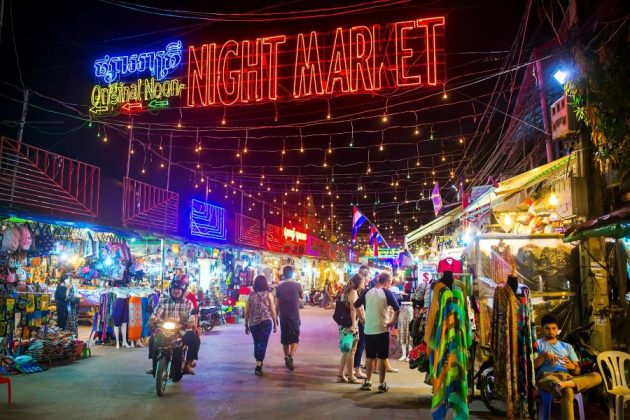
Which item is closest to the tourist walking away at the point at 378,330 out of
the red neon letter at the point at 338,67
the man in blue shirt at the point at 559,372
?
the man in blue shirt at the point at 559,372

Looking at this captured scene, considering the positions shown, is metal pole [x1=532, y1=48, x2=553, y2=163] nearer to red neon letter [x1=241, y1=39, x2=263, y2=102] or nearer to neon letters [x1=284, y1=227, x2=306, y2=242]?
red neon letter [x1=241, y1=39, x2=263, y2=102]

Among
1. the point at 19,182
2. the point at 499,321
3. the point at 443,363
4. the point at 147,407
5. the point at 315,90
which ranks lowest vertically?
the point at 147,407

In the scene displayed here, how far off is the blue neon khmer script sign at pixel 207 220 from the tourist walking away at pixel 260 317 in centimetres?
901

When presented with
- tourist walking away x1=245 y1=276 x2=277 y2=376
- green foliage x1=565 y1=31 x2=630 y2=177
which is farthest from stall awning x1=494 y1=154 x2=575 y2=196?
tourist walking away x1=245 y1=276 x2=277 y2=376

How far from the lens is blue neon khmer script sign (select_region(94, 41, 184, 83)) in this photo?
12141mm

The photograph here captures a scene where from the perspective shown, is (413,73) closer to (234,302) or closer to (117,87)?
(117,87)

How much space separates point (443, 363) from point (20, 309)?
9180 mm

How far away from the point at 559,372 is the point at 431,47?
7.28 meters

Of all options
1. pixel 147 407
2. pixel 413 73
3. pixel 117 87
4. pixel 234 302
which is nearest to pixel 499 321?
pixel 147 407

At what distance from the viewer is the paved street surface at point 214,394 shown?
21.7ft

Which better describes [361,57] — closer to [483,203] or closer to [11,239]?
[483,203]

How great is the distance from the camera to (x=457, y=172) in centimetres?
2572

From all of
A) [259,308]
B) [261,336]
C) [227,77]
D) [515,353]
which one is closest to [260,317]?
[259,308]

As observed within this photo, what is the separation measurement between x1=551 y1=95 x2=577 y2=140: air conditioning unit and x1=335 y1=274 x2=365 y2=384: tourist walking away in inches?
179
